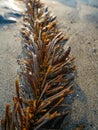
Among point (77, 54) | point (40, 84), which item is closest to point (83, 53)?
point (77, 54)

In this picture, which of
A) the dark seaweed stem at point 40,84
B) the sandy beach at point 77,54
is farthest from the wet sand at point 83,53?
the dark seaweed stem at point 40,84

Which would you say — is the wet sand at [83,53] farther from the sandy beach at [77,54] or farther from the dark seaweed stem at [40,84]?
the dark seaweed stem at [40,84]

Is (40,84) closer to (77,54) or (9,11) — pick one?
(77,54)

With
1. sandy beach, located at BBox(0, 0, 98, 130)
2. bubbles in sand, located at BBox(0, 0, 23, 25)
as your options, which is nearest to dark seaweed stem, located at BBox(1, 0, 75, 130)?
sandy beach, located at BBox(0, 0, 98, 130)

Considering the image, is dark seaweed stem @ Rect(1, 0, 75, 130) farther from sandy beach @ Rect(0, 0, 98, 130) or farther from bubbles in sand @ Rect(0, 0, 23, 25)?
bubbles in sand @ Rect(0, 0, 23, 25)

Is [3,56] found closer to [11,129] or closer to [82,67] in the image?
[82,67]
